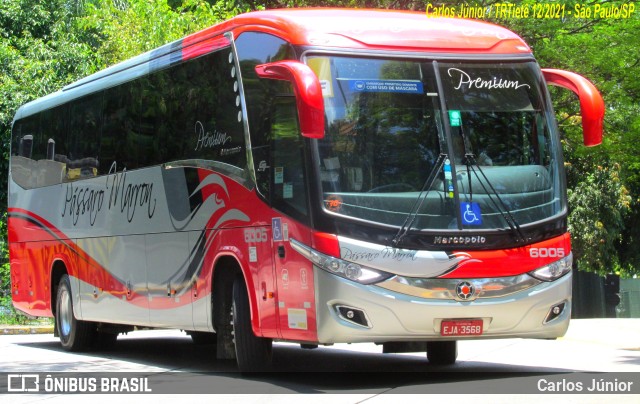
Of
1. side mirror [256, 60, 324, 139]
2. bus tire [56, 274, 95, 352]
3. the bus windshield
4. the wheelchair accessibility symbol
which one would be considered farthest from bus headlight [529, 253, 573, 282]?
bus tire [56, 274, 95, 352]

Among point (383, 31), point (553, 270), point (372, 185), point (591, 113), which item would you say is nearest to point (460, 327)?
point (553, 270)

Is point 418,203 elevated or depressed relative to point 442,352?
elevated

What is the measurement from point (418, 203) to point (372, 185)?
465 mm

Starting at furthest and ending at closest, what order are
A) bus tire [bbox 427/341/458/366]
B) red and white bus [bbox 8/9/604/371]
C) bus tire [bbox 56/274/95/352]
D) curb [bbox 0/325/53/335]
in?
curb [bbox 0/325/53/335], bus tire [bbox 56/274/95/352], bus tire [bbox 427/341/458/366], red and white bus [bbox 8/9/604/371]

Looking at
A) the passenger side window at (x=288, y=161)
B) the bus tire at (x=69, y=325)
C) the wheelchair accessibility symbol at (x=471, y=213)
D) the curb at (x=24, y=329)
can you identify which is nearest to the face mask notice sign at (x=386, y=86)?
the passenger side window at (x=288, y=161)

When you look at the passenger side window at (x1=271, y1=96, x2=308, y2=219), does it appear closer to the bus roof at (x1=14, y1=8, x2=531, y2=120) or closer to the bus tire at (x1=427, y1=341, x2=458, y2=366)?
the bus roof at (x1=14, y1=8, x2=531, y2=120)

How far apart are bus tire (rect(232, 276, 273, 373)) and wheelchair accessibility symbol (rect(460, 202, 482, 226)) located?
8.69 feet

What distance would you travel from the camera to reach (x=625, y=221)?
46156 millimetres

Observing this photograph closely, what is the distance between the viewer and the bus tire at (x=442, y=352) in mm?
13664

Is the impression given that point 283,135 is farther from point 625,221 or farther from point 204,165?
point 625,221

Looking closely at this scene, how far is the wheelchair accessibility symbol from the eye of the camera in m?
11.1

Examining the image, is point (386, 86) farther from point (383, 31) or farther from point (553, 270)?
point (553, 270)

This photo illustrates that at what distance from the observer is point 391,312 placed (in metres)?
10.8

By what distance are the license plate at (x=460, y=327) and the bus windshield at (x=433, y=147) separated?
886 millimetres
